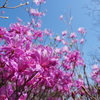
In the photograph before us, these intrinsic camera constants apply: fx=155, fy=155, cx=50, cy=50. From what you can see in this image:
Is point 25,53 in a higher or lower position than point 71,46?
lower

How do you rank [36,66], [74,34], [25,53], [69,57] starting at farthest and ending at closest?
[74,34], [69,57], [25,53], [36,66]

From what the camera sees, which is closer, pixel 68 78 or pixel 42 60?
pixel 42 60

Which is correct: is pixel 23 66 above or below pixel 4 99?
above

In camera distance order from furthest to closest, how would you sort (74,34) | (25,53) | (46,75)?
(74,34) → (46,75) → (25,53)

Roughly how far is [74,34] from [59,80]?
11.9 ft

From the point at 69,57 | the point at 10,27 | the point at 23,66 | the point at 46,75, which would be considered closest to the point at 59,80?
the point at 69,57

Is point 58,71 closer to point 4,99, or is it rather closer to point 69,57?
point 69,57

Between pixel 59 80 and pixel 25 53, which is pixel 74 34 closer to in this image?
pixel 59 80

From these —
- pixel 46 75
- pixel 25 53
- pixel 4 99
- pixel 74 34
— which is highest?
pixel 74 34

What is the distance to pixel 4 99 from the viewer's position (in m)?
1.25

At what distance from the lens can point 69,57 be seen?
2723 millimetres

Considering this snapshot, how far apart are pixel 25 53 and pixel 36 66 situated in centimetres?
21

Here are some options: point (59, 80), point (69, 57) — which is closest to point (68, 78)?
point (59, 80)

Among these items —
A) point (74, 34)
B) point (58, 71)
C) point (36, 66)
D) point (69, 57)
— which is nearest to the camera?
point (36, 66)
